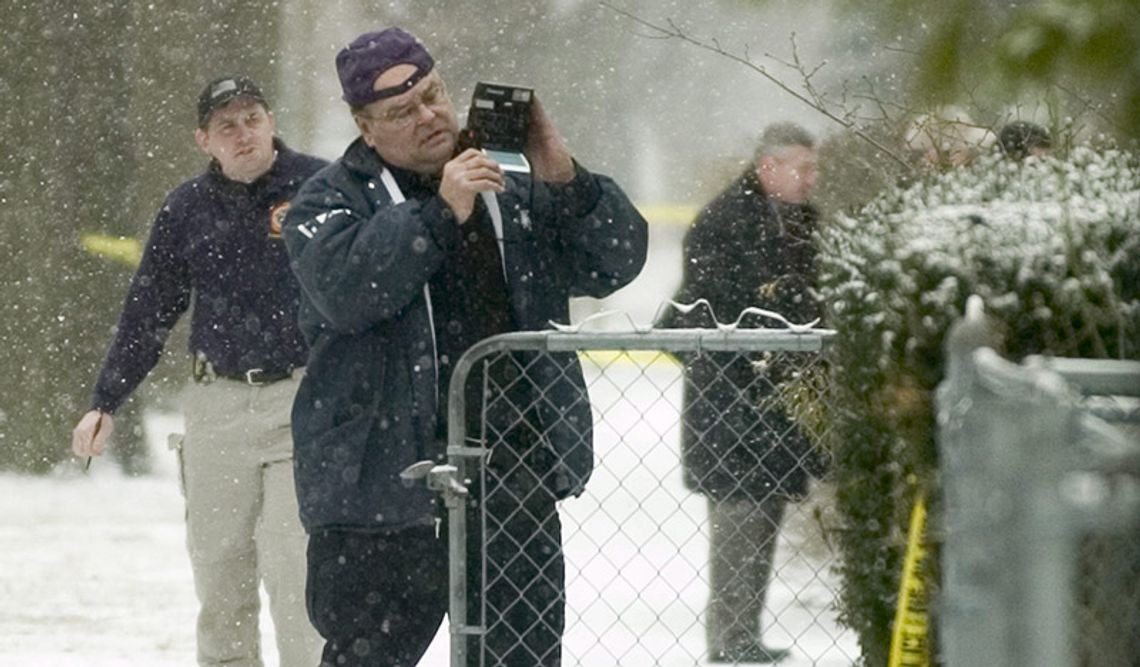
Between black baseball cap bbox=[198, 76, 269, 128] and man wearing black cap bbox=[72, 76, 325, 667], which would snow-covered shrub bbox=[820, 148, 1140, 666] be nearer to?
man wearing black cap bbox=[72, 76, 325, 667]

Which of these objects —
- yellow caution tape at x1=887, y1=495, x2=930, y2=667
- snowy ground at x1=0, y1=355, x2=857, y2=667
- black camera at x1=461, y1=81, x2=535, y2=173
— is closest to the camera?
yellow caution tape at x1=887, y1=495, x2=930, y2=667

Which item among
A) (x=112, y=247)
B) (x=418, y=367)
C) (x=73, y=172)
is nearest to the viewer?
(x=418, y=367)

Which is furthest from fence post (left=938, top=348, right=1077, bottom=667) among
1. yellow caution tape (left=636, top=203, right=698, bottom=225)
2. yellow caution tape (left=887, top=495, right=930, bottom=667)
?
yellow caution tape (left=636, top=203, right=698, bottom=225)

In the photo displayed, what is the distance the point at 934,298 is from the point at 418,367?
1.53 m

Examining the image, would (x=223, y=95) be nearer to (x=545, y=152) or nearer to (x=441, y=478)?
(x=545, y=152)

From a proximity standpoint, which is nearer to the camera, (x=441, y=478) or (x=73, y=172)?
(x=441, y=478)

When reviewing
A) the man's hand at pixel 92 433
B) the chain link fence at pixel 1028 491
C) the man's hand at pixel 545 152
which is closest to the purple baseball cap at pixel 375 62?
the man's hand at pixel 545 152

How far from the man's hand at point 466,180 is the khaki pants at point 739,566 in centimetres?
227

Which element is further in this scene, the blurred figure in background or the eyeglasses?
the blurred figure in background

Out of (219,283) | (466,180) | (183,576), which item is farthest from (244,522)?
(183,576)

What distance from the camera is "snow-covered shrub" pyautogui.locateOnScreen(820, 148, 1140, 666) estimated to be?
3.49 meters

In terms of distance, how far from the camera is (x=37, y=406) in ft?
42.8

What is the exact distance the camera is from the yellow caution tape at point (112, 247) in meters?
13.6

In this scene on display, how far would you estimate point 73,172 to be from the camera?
1361 cm
